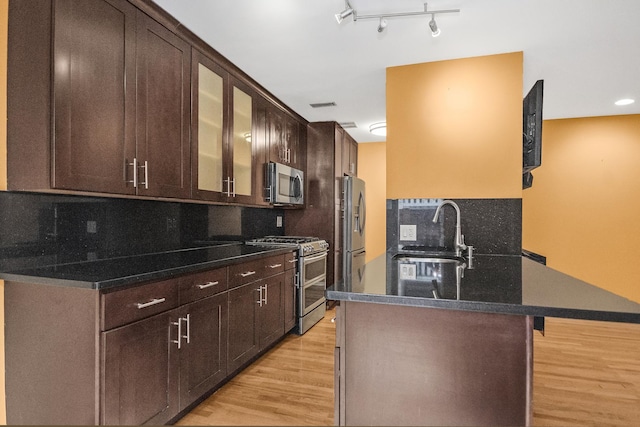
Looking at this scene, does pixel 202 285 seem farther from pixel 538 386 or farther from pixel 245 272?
pixel 538 386

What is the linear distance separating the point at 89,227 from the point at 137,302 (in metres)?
0.70

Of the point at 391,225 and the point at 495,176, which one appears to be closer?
the point at 495,176

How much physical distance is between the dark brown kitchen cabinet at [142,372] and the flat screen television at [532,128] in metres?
2.45

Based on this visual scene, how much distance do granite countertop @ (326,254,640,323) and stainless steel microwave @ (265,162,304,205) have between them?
1959 mm

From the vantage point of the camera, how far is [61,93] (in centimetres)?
155

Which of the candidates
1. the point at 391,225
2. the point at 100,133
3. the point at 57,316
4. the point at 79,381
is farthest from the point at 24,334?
the point at 391,225

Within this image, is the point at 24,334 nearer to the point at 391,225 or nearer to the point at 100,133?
the point at 100,133

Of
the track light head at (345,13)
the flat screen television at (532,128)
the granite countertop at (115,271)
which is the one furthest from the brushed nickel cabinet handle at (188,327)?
the flat screen television at (532,128)

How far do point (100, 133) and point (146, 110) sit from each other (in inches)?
14.2

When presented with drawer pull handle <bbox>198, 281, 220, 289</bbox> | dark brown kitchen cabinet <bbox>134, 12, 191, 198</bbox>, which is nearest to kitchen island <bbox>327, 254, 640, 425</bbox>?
drawer pull handle <bbox>198, 281, 220, 289</bbox>

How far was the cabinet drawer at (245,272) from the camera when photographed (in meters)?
2.36

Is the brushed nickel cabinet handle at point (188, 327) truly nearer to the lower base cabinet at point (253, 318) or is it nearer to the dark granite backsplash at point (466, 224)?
the lower base cabinet at point (253, 318)

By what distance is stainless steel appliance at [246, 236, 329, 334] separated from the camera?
3.42 m

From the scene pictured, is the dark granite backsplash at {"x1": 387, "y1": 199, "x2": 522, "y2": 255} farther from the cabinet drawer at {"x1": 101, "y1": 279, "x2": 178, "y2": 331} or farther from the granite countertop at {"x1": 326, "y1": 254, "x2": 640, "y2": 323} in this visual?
the cabinet drawer at {"x1": 101, "y1": 279, "x2": 178, "y2": 331}
